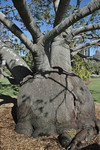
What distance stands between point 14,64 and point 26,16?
1.40 m

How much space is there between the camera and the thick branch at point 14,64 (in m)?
3.36

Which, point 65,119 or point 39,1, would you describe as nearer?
point 65,119

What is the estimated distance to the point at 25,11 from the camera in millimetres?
2281

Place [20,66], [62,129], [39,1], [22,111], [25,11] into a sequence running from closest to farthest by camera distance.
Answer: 1. [25,11]
2. [62,129]
3. [22,111]
4. [20,66]
5. [39,1]

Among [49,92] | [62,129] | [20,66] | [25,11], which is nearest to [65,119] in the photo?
[62,129]

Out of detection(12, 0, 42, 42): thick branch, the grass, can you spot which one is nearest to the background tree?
detection(12, 0, 42, 42): thick branch

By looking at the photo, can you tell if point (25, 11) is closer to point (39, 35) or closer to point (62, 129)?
point (39, 35)

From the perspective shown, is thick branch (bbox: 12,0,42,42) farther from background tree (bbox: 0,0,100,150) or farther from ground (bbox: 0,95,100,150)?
ground (bbox: 0,95,100,150)

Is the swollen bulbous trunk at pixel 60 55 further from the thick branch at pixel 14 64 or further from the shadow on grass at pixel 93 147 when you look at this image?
the shadow on grass at pixel 93 147

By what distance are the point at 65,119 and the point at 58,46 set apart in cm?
199

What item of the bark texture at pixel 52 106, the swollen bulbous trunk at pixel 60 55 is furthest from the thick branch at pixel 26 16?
the bark texture at pixel 52 106

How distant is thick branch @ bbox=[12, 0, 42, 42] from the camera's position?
6.90 feet

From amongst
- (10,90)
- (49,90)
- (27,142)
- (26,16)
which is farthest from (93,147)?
(10,90)

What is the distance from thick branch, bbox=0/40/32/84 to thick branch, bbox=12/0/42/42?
88cm
